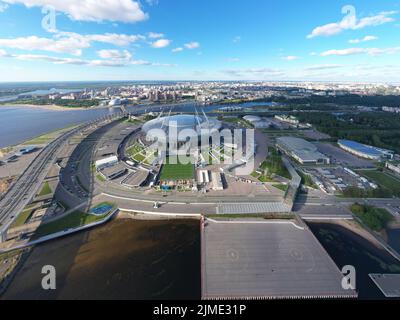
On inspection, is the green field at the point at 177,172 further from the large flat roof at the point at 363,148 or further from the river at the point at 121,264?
the large flat roof at the point at 363,148

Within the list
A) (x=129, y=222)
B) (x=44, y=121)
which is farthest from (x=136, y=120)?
(x=129, y=222)

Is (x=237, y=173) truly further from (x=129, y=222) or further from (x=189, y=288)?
A: (x=189, y=288)

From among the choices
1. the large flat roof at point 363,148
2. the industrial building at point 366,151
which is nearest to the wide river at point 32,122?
the large flat roof at point 363,148

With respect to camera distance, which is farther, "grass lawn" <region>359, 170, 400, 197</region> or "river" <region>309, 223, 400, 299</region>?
"grass lawn" <region>359, 170, 400, 197</region>

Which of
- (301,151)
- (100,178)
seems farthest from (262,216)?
(301,151)

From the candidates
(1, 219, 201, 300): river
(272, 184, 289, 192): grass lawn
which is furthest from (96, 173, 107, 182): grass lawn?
(272, 184, 289, 192): grass lawn

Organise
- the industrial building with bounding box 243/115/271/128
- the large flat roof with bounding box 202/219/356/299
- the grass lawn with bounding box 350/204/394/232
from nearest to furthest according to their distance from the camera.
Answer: the large flat roof with bounding box 202/219/356/299, the grass lawn with bounding box 350/204/394/232, the industrial building with bounding box 243/115/271/128

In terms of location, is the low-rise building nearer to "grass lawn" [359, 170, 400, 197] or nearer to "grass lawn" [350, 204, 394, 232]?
"grass lawn" [359, 170, 400, 197]
